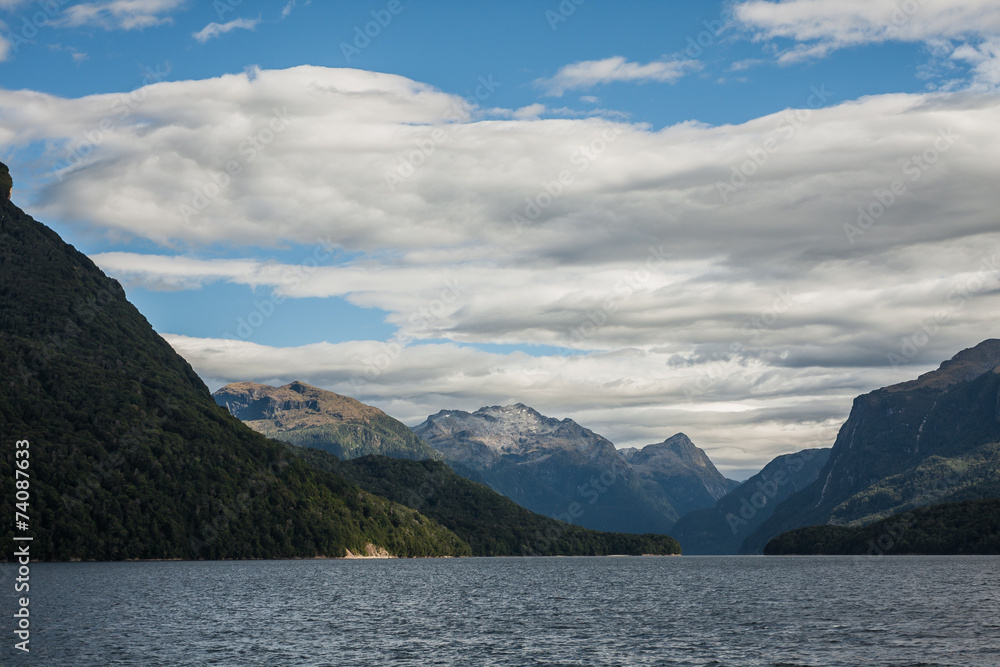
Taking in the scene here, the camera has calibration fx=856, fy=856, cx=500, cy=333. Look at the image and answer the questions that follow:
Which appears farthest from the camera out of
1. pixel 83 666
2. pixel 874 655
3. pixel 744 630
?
pixel 744 630

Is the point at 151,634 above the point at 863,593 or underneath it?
above

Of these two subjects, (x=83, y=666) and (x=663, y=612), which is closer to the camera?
(x=83, y=666)

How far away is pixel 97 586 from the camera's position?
643ft

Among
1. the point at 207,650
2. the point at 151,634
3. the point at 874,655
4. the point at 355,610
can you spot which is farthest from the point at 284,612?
the point at 874,655

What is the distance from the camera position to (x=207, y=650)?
103 meters

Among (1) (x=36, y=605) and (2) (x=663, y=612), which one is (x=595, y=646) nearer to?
(2) (x=663, y=612)

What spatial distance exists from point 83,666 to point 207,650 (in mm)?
16240

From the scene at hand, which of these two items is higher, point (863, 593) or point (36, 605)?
point (36, 605)

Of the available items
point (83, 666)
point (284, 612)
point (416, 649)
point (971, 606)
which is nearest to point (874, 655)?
point (416, 649)

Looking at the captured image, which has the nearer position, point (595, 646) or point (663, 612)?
point (595, 646)

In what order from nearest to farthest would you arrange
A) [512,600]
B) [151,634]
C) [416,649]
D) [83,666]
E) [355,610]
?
[83,666] → [416,649] → [151,634] → [355,610] → [512,600]

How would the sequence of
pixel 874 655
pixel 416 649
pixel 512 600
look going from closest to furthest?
pixel 874 655 → pixel 416 649 → pixel 512 600

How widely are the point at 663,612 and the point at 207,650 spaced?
276ft

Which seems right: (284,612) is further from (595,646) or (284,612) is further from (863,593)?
(863,593)
